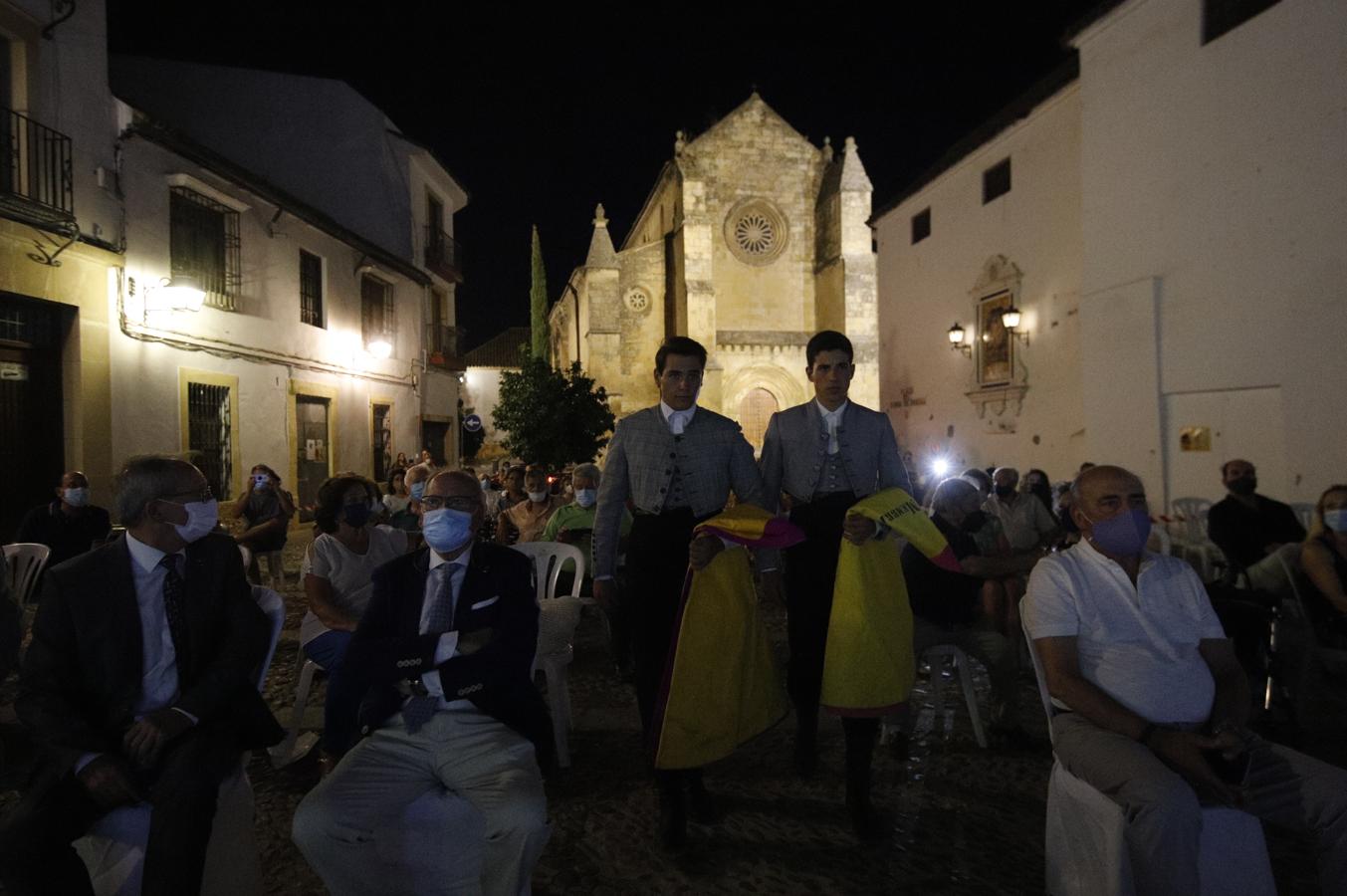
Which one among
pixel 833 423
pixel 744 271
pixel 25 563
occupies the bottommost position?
pixel 25 563

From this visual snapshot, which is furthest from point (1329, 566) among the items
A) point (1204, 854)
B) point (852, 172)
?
point (852, 172)

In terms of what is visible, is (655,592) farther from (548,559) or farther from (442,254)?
(442,254)

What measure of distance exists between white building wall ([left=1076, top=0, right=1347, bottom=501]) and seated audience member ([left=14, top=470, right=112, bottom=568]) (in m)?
11.5

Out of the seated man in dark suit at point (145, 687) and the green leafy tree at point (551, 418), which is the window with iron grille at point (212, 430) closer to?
the green leafy tree at point (551, 418)

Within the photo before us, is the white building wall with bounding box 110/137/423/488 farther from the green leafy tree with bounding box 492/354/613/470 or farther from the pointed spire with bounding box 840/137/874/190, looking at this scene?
the pointed spire with bounding box 840/137/874/190

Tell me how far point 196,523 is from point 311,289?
44.1ft

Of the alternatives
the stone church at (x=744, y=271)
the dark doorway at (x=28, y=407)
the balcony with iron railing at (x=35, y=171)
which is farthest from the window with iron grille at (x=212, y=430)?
the stone church at (x=744, y=271)

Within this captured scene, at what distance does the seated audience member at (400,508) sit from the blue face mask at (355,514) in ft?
3.42

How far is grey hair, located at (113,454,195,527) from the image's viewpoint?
2.52m

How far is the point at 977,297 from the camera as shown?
13945 mm

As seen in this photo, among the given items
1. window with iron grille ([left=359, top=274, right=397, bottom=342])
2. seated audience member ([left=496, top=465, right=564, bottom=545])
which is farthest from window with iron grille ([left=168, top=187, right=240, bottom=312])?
seated audience member ([left=496, top=465, right=564, bottom=545])

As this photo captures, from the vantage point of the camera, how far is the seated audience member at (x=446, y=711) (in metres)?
2.26

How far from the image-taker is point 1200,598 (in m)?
2.56

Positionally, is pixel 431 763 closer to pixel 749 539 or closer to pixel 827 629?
pixel 749 539
